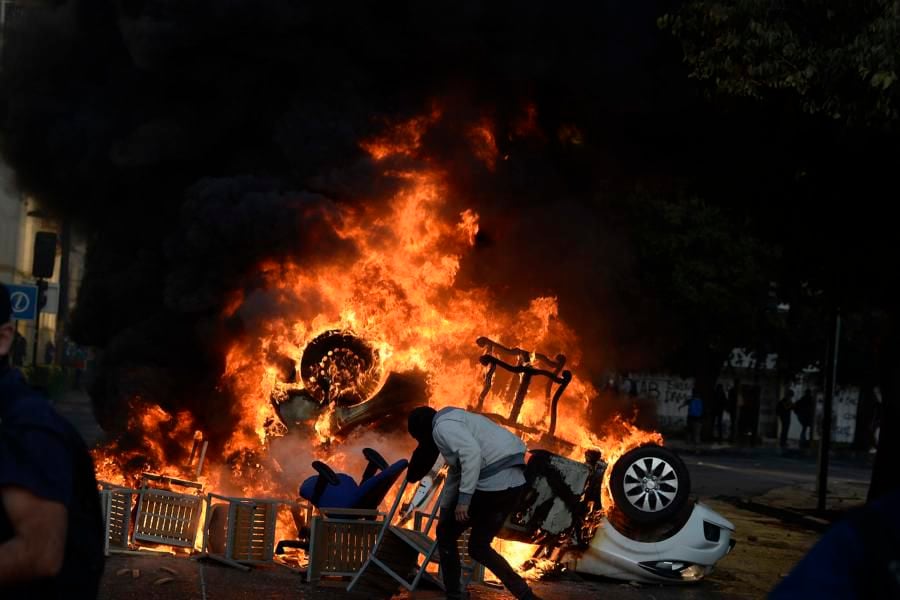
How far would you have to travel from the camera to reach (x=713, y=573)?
37.1 feet

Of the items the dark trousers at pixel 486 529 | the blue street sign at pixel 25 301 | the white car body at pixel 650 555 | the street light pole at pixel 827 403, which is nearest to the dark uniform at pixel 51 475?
the dark trousers at pixel 486 529

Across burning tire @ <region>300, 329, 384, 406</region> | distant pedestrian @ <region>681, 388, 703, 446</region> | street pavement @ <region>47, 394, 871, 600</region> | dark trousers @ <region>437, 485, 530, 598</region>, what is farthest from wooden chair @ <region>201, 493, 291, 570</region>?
distant pedestrian @ <region>681, 388, 703, 446</region>

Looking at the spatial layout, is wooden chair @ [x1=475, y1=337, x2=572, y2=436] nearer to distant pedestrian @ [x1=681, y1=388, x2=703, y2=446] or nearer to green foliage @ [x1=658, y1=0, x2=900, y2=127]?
green foliage @ [x1=658, y1=0, x2=900, y2=127]

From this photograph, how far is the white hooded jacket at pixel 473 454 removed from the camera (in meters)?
8.09

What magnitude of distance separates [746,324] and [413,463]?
24.2m

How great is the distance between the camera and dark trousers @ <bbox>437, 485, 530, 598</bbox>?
835 centimetres

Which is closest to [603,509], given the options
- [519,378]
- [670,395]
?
[519,378]

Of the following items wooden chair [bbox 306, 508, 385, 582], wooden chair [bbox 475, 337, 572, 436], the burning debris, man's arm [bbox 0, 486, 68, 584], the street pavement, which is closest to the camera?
man's arm [bbox 0, 486, 68, 584]

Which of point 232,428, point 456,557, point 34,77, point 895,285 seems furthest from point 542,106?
point 456,557

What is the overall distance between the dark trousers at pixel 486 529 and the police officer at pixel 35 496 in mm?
5539

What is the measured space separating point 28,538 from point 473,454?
18.0 feet

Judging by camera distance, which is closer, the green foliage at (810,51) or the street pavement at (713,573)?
the street pavement at (713,573)

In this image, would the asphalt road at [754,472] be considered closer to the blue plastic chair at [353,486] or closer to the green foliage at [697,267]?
the green foliage at [697,267]

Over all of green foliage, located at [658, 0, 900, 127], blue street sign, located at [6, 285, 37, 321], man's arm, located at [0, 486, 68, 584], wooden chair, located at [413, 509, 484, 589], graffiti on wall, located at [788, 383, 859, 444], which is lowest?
graffiti on wall, located at [788, 383, 859, 444]
